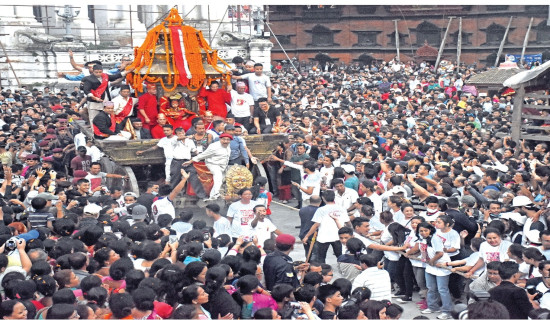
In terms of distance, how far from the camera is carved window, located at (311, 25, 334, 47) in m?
39.2

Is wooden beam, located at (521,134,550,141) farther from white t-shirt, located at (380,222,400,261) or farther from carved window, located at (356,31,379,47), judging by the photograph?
carved window, located at (356,31,379,47)

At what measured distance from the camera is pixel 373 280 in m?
7.41

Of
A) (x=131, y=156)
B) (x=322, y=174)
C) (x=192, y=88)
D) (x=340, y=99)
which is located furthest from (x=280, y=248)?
(x=340, y=99)

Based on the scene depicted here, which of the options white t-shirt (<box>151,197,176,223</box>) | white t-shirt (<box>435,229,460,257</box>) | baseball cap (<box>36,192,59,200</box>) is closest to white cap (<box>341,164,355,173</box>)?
white t-shirt (<box>151,197,176,223</box>)

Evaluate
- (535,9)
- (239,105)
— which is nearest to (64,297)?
(239,105)

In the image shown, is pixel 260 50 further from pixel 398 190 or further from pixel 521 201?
pixel 521 201

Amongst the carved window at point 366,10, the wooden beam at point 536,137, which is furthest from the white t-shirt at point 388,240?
the carved window at point 366,10

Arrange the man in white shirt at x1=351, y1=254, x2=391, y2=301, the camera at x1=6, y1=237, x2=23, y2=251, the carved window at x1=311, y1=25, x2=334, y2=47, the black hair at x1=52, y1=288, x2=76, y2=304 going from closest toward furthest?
the black hair at x1=52, y1=288, x2=76, y2=304
the man in white shirt at x1=351, y1=254, x2=391, y2=301
the camera at x1=6, y1=237, x2=23, y2=251
the carved window at x1=311, y1=25, x2=334, y2=47

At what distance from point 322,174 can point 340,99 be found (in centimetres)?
1240

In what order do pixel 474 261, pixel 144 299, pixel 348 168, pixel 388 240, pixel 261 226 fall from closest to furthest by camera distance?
pixel 144 299, pixel 474 261, pixel 388 240, pixel 261 226, pixel 348 168

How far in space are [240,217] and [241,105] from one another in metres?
4.45

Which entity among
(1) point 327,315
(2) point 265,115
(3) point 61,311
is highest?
(2) point 265,115

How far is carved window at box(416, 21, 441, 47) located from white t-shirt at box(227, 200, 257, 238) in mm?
29559

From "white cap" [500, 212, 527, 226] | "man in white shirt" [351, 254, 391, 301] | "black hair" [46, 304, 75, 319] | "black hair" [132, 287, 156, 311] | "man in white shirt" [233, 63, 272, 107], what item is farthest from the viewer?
"man in white shirt" [233, 63, 272, 107]
